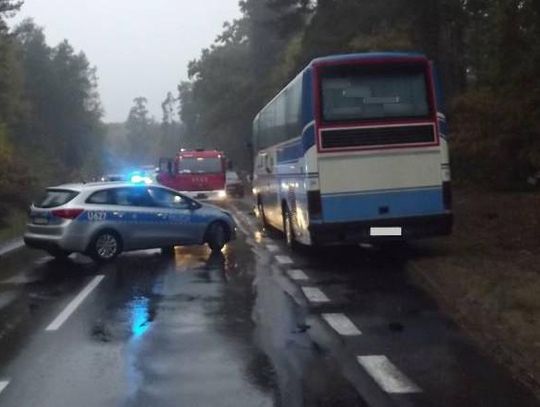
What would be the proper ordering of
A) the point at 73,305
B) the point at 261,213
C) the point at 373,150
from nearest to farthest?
the point at 73,305, the point at 373,150, the point at 261,213

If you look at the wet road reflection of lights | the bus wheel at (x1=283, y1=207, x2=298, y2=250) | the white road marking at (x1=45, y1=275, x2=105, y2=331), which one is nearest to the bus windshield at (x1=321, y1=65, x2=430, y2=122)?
the bus wheel at (x1=283, y1=207, x2=298, y2=250)

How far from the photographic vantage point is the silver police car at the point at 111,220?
1789cm

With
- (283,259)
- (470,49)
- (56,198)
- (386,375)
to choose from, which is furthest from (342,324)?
(470,49)

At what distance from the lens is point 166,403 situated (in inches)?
293

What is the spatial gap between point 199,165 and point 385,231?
27.1 m

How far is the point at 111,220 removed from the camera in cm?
1820

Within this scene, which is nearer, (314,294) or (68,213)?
(314,294)

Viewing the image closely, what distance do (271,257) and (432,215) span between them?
3525mm

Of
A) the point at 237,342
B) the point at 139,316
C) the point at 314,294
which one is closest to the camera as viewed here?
the point at 237,342

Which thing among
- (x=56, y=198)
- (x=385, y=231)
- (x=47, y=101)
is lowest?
(x=385, y=231)

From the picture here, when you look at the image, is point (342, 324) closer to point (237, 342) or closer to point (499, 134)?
point (237, 342)

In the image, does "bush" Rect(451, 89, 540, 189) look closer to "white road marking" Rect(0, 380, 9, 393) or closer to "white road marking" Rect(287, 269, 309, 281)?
"white road marking" Rect(287, 269, 309, 281)

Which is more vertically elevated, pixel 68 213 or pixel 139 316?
pixel 68 213

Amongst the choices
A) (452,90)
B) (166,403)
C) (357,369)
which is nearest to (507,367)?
(357,369)
